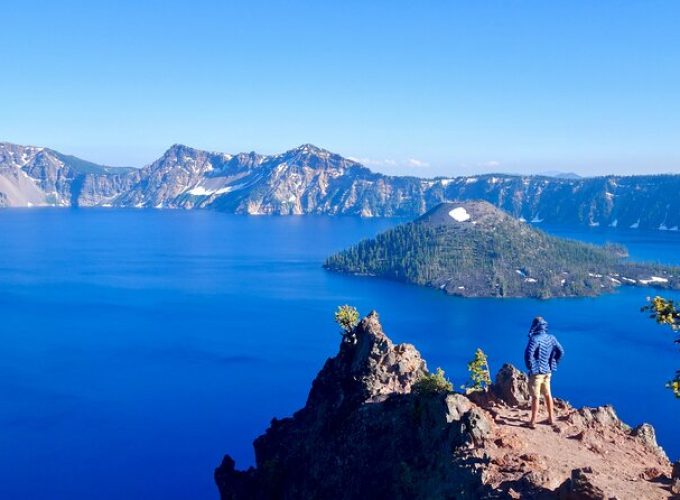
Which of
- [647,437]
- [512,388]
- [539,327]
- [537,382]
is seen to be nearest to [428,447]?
[512,388]

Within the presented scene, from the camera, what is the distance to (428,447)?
32.8 meters

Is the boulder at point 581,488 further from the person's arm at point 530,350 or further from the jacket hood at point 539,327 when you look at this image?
the jacket hood at point 539,327

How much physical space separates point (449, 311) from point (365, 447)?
5681 inches

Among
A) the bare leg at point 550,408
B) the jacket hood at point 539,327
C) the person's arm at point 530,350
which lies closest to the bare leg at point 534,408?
the bare leg at point 550,408

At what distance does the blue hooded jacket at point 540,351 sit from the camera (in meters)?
27.3

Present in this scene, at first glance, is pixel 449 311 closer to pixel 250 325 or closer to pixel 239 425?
pixel 250 325

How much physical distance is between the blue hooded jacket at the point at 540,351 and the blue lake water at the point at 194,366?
187ft

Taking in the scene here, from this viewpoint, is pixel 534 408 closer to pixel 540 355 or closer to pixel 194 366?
pixel 540 355

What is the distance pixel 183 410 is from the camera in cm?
9788

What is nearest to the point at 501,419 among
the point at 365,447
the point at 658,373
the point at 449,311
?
the point at 365,447

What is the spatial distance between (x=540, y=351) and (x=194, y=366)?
10145 cm

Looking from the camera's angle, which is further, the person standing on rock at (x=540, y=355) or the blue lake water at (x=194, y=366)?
the blue lake water at (x=194, y=366)

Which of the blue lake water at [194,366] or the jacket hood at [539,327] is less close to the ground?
the jacket hood at [539,327]

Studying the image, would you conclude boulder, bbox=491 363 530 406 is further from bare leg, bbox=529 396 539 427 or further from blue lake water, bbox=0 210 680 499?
blue lake water, bbox=0 210 680 499
